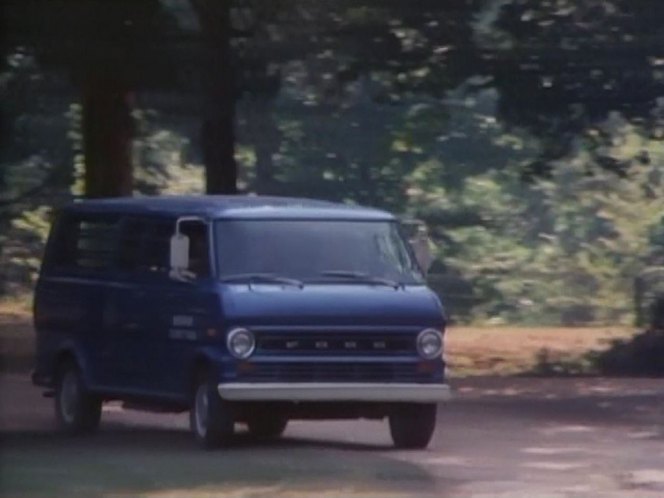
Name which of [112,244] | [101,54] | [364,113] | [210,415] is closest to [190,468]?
[210,415]

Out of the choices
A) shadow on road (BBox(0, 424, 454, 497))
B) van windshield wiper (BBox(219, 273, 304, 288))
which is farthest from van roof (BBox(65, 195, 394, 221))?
shadow on road (BBox(0, 424, 454, 497))

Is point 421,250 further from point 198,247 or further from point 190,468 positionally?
point 190,468

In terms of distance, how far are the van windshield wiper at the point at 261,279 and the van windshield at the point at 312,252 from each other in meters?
0.02

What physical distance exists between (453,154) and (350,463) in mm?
17801

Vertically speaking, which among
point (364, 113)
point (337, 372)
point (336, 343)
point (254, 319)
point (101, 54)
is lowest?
point (337, 372)

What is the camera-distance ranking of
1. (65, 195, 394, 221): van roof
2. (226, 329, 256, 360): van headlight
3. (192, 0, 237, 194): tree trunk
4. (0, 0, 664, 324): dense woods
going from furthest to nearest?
(192, 0, 237, 194): tree trunk
(0, 0, 664, 324): dense woods
(65, 195, 394, 221): van roof
(226, 329, 256, 360): van headlight

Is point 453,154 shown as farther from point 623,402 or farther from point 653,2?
point 623,402

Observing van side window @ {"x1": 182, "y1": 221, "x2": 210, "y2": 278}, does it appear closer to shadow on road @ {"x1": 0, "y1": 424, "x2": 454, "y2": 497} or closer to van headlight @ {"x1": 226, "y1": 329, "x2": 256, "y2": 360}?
van headlight @ {"x1": 226, "y1": 329, "x2": 256, "y2": 360}

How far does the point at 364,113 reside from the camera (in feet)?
100

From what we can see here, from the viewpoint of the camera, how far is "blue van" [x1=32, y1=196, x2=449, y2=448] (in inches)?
619

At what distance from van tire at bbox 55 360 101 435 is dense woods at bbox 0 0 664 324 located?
4.32 metres

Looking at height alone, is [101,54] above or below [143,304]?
above

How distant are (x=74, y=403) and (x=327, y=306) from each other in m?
3.03

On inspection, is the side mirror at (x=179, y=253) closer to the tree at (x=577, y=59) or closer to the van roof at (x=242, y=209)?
the van roof at (x=242, y=209)
